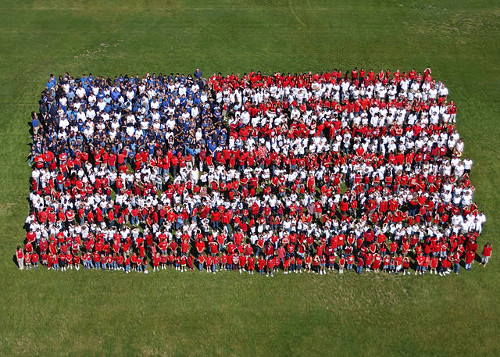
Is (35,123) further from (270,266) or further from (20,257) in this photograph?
(270,266)

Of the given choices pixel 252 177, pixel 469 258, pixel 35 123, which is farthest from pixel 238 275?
pixel 35 123

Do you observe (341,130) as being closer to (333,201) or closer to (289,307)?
(333,201)

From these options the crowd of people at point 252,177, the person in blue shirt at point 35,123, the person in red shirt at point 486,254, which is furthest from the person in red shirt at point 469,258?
the person in blue shirt at point 35,123

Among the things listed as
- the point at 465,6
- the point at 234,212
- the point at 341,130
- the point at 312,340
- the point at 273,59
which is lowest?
the point at 312,340

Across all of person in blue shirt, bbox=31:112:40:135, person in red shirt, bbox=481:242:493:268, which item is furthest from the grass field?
person in blue shirt, bbox=31:112:40:135

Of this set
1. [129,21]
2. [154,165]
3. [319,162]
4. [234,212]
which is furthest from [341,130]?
[129,21]
